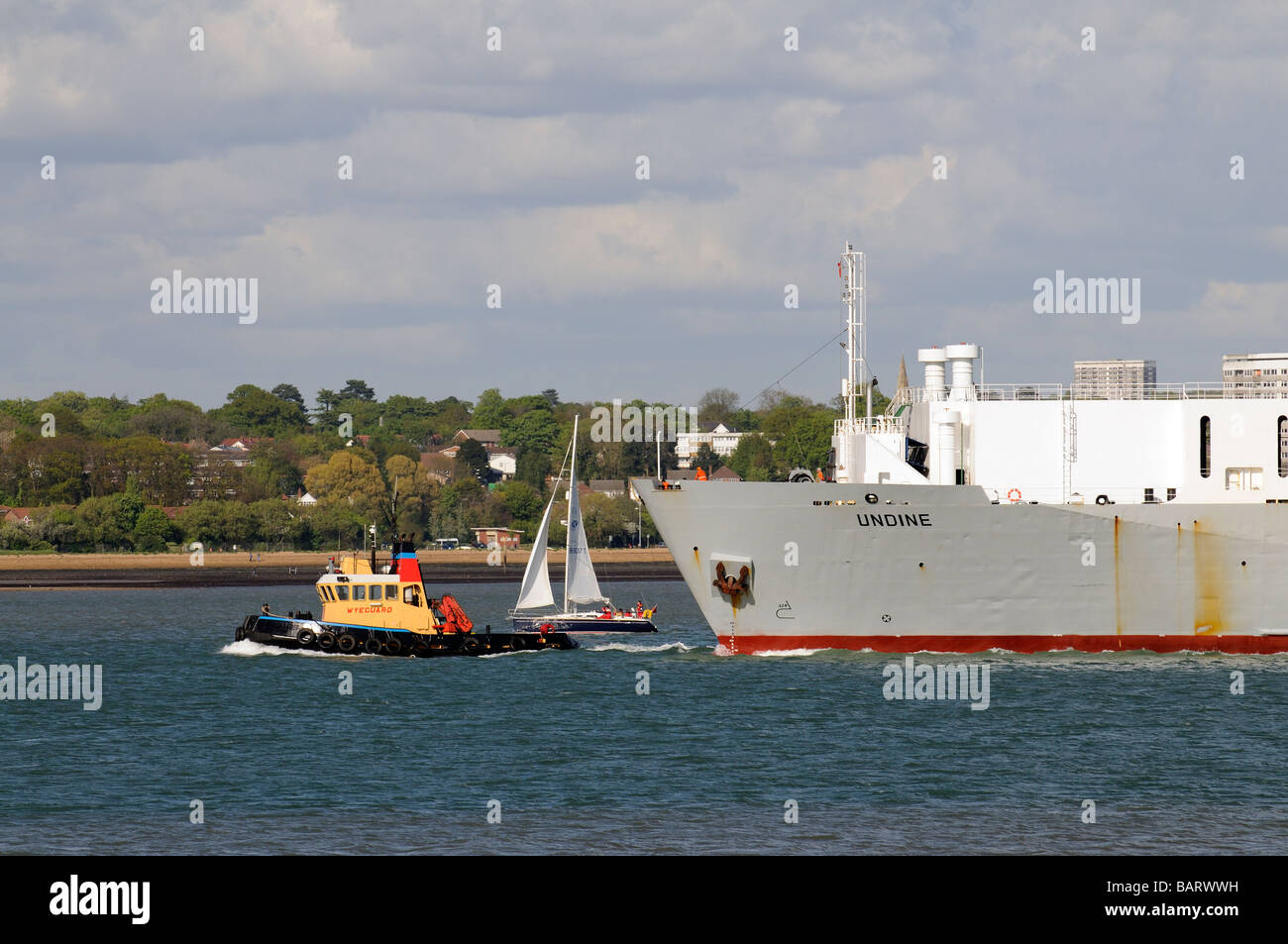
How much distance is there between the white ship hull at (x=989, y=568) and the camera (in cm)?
3997

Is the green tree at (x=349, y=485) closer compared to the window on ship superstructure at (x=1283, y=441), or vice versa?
the window on ship superstructure at (x=1283, y=441)

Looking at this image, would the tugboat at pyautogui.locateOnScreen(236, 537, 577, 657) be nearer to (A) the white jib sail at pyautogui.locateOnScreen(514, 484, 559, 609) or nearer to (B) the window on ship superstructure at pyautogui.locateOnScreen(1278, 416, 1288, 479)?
(A) the white jib sail at pyautogui.locateOnScreen(514, 484, 559, 609)

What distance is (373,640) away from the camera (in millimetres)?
46562

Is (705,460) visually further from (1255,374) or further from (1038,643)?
(1038,643)

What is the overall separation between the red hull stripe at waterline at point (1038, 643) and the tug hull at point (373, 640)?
10.6 metres

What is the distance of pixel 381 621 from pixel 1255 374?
3156cm

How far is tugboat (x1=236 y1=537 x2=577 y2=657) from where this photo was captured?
46.5 m

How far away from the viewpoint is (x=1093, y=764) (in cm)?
2833

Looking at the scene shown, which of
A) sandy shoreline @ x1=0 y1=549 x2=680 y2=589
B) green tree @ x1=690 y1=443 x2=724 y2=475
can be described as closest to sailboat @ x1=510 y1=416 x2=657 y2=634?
sandy shoreline @ x1=0 y1=549 x2=680 y2=589

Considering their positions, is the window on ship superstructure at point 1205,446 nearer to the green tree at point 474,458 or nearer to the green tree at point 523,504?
the green tree at point 523,504

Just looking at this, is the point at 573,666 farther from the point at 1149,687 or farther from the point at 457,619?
the point at 1149,687

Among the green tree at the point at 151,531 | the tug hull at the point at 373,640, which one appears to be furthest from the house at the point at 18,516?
the tug hull at the point at 373,640

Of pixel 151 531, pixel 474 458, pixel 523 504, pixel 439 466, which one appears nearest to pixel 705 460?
pixel 474 458
